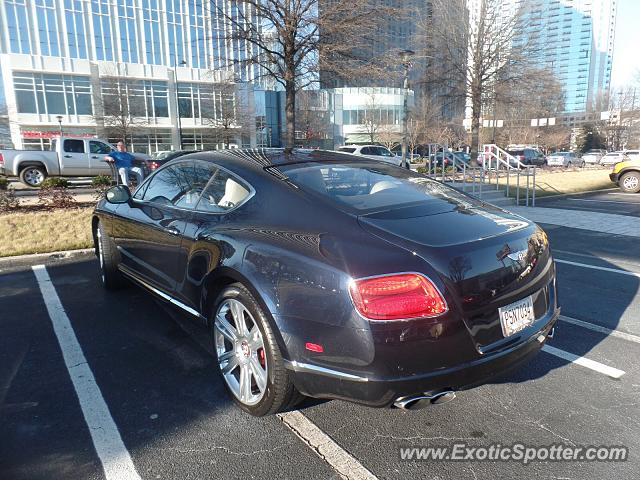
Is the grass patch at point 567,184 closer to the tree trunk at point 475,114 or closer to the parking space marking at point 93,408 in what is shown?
the tree trunk at point 475,114

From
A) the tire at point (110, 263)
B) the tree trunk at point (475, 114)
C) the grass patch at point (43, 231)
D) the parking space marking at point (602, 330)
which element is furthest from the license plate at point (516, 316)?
the tree trunk at point (475, 114)

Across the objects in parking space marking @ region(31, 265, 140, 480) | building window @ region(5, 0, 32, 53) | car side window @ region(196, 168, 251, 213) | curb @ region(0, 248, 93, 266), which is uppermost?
building window @ region(5, 0, 32, 53)

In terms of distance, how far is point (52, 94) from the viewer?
46.8 metres

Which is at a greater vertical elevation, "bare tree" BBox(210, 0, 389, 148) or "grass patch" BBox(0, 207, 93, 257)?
"bare tree" BBox(210, 0, 389, 148)

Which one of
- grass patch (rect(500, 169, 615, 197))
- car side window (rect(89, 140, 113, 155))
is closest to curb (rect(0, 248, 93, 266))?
grass patch (rect(500, 169, 615, 197))

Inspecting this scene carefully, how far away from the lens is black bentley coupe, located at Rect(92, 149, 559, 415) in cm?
212

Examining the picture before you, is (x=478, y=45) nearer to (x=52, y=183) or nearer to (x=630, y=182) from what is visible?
(x=630, y=182)

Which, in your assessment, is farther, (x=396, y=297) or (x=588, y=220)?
(x=588, y=220)

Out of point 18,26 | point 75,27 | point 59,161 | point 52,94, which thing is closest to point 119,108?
point 52,94

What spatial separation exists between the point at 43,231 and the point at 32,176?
12709 millimetres

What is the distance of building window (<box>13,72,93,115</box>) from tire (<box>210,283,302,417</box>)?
5335 centimetres

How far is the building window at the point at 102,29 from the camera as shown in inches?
2111

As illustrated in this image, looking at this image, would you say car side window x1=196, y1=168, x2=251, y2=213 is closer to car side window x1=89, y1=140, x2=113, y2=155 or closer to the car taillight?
the car taillight

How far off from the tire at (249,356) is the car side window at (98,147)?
18.6 meters
